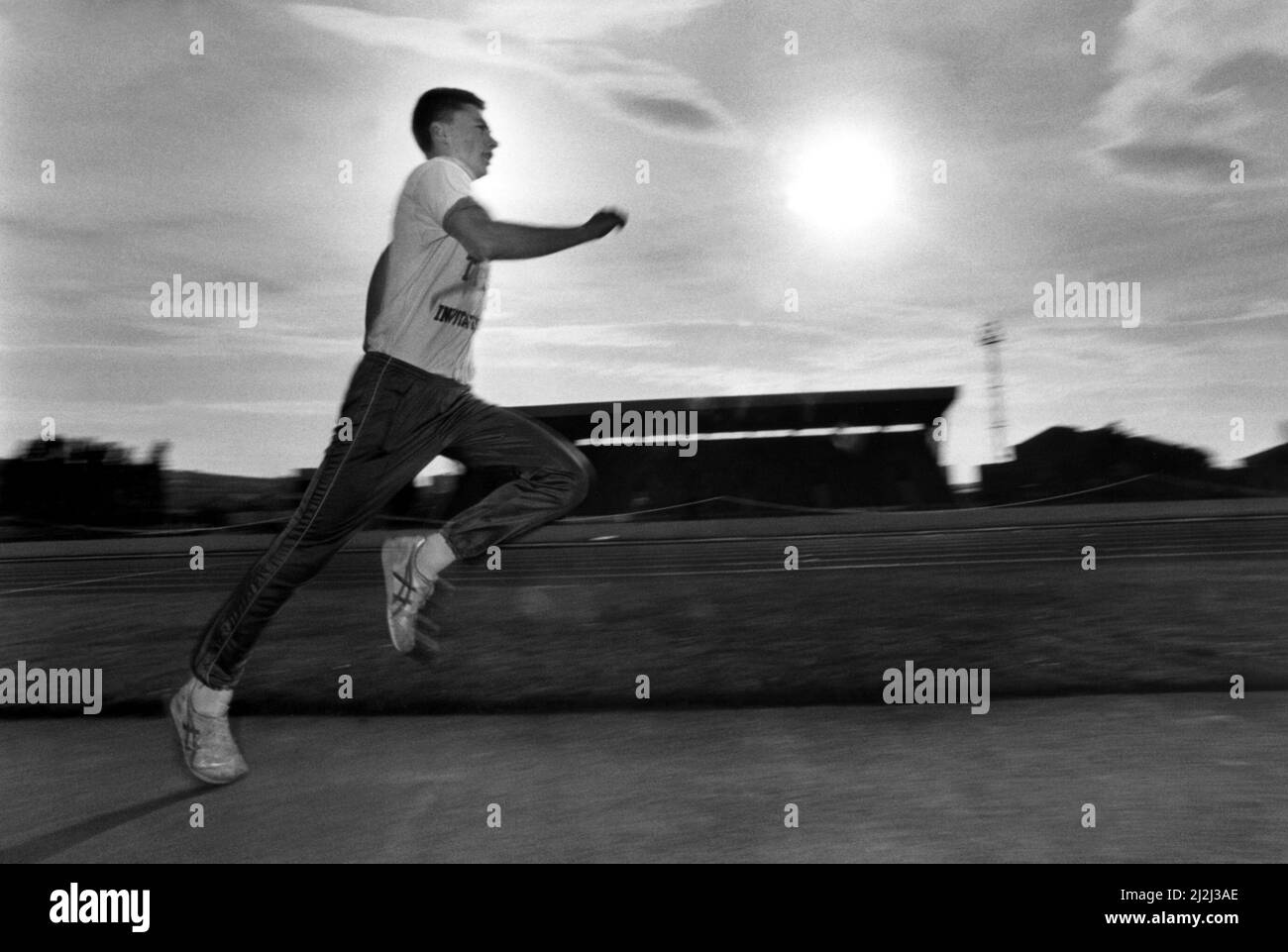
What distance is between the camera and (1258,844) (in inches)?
124

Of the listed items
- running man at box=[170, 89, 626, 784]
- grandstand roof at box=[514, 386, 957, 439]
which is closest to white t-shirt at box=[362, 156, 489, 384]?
running man at box=[170, 89, 626, 784]

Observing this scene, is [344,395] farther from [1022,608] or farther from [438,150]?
[1022,608]

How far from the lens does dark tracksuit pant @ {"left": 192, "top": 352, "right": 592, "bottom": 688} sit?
3818 millimetres

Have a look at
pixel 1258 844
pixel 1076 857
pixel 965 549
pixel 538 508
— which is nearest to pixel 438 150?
pixel 538 508

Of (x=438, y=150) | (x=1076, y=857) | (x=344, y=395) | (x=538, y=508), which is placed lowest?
(x=1076, y=857)

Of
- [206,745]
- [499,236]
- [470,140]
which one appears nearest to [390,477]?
[499,236]

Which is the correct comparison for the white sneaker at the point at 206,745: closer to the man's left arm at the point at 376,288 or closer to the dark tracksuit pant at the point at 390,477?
the dark tracksuit pant at the point at 390,477

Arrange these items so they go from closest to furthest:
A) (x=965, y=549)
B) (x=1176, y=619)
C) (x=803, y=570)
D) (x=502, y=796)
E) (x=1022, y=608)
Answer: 1. (x=502, y=796)
2. (x=1176, y=619)
3. (x=1022, y=608)
4. (x=803, y=570)
5. (x=965, y=549)

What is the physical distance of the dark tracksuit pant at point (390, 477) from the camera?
12.5 ft

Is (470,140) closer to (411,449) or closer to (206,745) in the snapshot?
(411,449)

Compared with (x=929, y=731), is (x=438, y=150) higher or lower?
higher

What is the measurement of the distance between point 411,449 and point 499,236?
84 centimetres

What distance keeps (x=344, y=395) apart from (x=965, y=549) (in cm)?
1288

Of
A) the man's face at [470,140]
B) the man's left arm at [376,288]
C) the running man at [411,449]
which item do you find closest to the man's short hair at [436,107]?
the man's face at [470,140]
